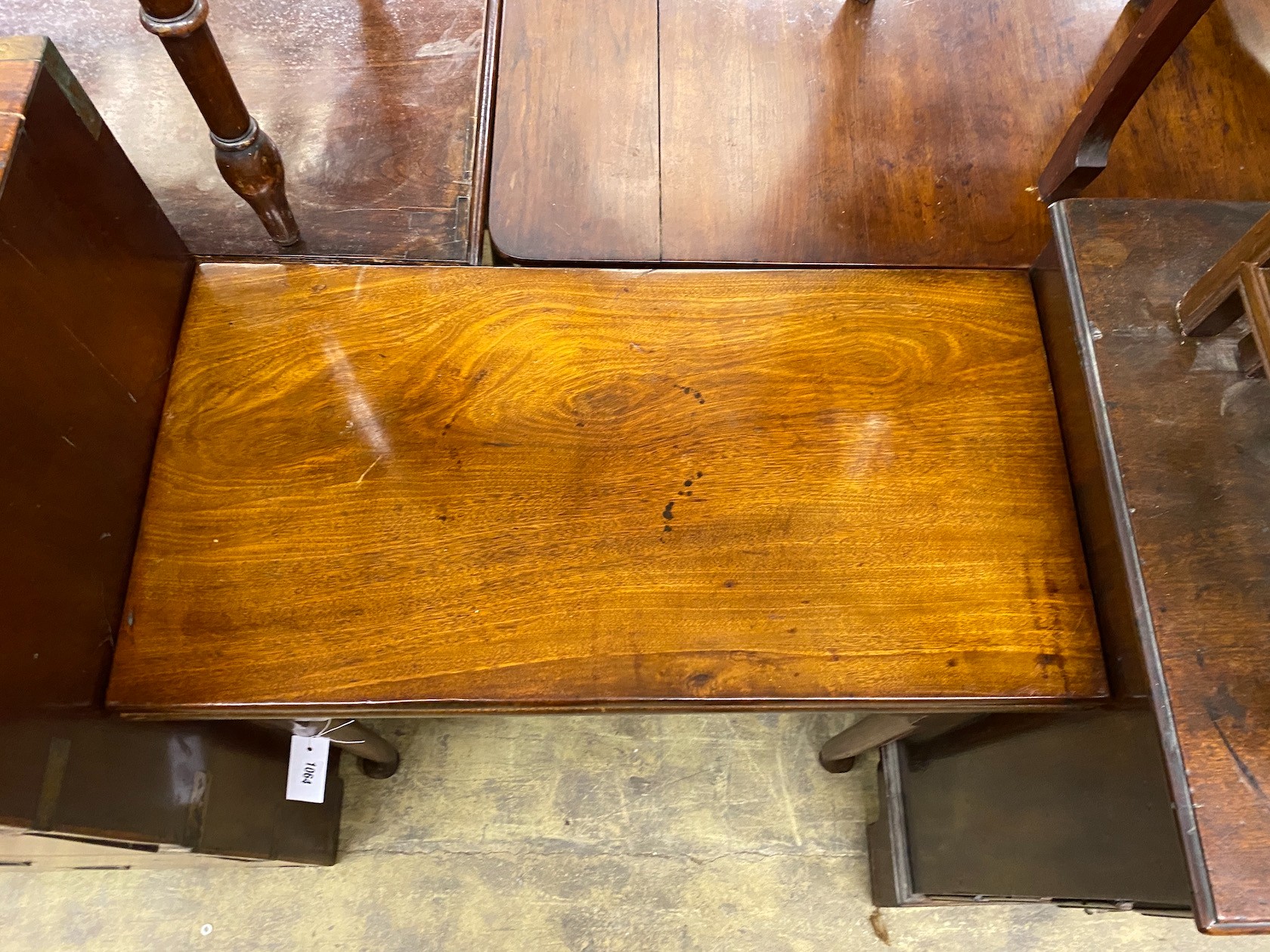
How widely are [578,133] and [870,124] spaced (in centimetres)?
41

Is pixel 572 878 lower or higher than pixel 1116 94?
lower

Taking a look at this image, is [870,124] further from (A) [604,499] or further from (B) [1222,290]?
(A) [604,499]

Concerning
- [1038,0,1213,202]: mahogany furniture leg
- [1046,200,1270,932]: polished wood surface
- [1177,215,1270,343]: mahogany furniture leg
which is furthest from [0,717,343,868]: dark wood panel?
[1038,0,1213,202]: mahogany furniture leg

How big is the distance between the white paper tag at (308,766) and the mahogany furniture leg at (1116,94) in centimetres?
126

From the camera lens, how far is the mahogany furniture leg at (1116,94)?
829 mm

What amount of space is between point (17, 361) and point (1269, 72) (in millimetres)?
1597

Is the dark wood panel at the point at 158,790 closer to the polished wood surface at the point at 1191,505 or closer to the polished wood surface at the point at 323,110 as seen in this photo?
the polished wood surface at the point at 323,110

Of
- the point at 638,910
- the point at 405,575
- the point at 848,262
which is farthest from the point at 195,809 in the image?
the point at 848,262

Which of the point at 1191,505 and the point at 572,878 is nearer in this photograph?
the point at 1191,505

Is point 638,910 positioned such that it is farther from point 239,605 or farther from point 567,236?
point 567,236

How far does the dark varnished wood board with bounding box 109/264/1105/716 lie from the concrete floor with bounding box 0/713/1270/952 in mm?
779

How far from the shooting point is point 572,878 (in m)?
1.47

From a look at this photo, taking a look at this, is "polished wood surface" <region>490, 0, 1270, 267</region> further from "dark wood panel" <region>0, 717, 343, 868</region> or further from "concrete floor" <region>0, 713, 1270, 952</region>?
"concrete floor" <region>0, 713, 1270, 952</region>

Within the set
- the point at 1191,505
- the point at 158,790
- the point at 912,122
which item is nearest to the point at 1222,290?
the point at 1191,505
